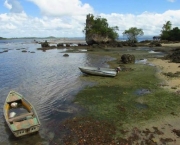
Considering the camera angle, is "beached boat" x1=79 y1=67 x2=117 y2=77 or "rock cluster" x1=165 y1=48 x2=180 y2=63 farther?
"rock cluster" x1=165 y1=48 x2=180 y2=63

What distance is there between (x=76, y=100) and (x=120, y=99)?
14.0 ft

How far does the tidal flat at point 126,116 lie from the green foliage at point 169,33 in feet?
303

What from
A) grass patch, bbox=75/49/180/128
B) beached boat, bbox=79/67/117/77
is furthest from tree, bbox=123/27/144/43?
grass patch, bbox=75/49/180/128

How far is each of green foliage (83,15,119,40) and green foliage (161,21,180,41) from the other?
102 ft

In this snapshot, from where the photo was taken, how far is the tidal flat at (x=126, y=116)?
39.1 ft

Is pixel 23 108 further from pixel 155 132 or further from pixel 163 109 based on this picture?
pixel 163 109

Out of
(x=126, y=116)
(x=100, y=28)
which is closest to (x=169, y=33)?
(x=100, y=28)

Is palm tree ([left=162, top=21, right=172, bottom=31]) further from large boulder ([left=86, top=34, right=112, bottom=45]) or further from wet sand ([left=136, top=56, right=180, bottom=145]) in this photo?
wet sand ([left=136, top=56, right=180, bottom=145])

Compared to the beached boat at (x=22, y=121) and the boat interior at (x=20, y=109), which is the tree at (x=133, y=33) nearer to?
the boat interior at (x=20, y=109)

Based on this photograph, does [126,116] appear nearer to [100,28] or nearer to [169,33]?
[100,28]

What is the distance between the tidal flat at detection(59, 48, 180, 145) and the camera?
39.1 feet

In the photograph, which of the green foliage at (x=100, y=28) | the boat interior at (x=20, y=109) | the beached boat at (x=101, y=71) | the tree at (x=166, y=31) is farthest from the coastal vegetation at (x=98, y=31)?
the boat interior at (x=20, y=109)

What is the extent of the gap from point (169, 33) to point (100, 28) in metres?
41.5

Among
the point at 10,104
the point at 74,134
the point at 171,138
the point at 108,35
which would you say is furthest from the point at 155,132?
the point at 108,35
